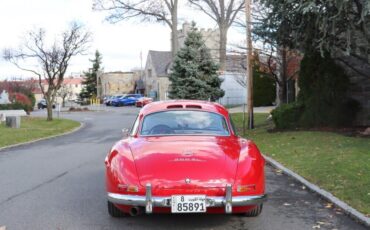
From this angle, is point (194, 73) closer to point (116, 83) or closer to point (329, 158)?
point (329, 158)

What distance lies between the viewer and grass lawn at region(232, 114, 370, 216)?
774 cm

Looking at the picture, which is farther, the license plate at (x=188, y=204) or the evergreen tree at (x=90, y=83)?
the evergreen tree at (x=90, y=83)

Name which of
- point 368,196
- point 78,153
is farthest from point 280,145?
point 368,196

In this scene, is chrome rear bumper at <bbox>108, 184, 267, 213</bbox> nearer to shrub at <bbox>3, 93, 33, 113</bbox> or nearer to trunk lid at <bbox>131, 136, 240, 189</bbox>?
trunk lid at <bbox>131, 136, 240, 189</bbox>

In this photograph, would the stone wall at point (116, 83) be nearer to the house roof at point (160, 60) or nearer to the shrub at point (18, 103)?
the house roof at point (160, 60)

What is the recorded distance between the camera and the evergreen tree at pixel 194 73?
32.5 metres

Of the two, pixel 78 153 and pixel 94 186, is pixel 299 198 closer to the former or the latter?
pixel 94 186

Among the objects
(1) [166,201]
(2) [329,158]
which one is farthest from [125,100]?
(1) [166,201]

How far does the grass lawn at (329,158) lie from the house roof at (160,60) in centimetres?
5665

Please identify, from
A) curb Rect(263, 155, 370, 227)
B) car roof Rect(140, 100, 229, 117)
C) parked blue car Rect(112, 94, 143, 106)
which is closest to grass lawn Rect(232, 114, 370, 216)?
curb Rect(263, 155, 370, 227)

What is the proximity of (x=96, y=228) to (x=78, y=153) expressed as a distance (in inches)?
371

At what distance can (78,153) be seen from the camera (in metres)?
15.3

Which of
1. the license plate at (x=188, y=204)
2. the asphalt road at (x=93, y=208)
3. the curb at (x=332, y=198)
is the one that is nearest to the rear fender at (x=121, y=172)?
the license plate at (x=188, y=204)

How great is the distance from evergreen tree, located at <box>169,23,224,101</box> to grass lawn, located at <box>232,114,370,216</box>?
49.7 ft
